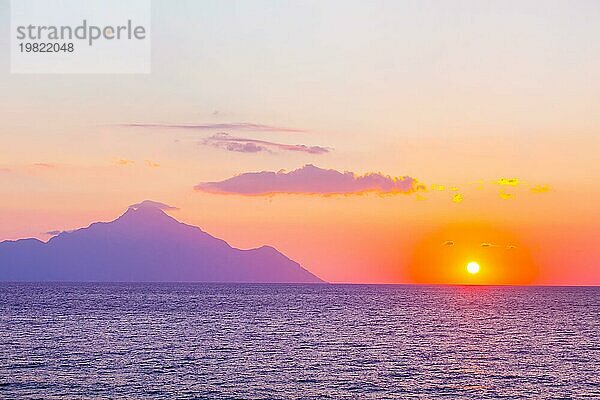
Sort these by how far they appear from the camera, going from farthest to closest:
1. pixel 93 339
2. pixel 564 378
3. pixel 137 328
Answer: pixel 137 328
pixel 93 339
pixel 564 378

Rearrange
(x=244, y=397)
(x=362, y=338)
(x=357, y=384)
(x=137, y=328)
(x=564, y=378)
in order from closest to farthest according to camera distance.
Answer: (x=244, y=397) → (x=357, y=384) → (x=564, y=378) → (x=362, y=338) → (x=137, y=328)

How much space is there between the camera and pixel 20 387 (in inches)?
2356

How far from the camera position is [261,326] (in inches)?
4722

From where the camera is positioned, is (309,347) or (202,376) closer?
(202,376)

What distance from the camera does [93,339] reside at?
95.6 meters

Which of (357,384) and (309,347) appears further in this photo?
(309,347)

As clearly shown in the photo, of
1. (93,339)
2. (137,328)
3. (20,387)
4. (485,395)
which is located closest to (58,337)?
(93,339)

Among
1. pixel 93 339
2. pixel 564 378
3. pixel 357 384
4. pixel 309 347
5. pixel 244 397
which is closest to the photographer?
pixel 244 397

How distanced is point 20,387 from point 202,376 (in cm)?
1482

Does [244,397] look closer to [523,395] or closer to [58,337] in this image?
[523,395]

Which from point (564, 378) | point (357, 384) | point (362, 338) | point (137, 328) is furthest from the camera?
point (137, 328)

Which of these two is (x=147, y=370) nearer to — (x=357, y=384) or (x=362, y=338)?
(x=357, y=384)

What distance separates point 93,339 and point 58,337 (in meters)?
5.68

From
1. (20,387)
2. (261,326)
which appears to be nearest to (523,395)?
(20,387)
